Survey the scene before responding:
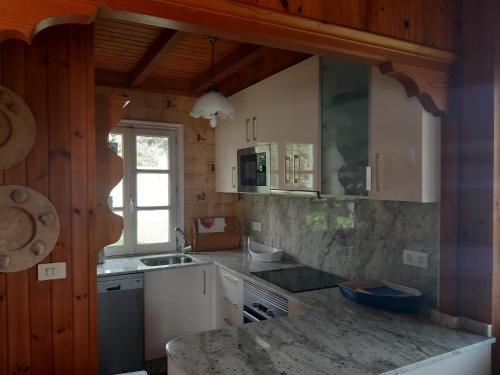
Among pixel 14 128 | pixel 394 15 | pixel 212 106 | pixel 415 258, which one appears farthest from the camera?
pixel 212 106

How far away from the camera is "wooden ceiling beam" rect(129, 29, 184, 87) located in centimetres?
229

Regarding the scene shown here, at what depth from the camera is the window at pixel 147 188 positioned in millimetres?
3426

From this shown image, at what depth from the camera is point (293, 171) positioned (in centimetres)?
251

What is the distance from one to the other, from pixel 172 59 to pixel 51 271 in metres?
2.01

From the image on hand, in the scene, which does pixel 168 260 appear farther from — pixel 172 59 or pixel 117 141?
pixel 172 59

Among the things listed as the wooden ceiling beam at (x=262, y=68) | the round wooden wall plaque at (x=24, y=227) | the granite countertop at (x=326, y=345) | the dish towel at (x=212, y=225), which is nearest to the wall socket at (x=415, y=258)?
the granite countertop at (x=326, y=345)

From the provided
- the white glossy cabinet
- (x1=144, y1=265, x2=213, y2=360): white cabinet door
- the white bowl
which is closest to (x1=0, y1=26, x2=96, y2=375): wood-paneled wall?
(x1=144, y1=265, x2=213, y2=360): white cabinet door

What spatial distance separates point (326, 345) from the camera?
4.88 feet

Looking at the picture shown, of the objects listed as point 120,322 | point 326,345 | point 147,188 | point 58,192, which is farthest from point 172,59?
point 326,345

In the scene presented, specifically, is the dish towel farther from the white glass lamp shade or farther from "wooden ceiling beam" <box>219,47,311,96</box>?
the white glass lamp shade

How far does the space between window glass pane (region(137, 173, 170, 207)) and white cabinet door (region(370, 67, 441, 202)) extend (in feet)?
7.59

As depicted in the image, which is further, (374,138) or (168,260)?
(168,260)

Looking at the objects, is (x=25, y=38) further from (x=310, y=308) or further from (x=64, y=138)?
(x=310, y=308)

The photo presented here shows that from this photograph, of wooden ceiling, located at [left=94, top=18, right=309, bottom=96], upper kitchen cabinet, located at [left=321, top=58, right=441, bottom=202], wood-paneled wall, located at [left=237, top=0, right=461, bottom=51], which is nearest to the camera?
wood-paneled wall, located at [left=237, top=0, right=461, bottom=51]
